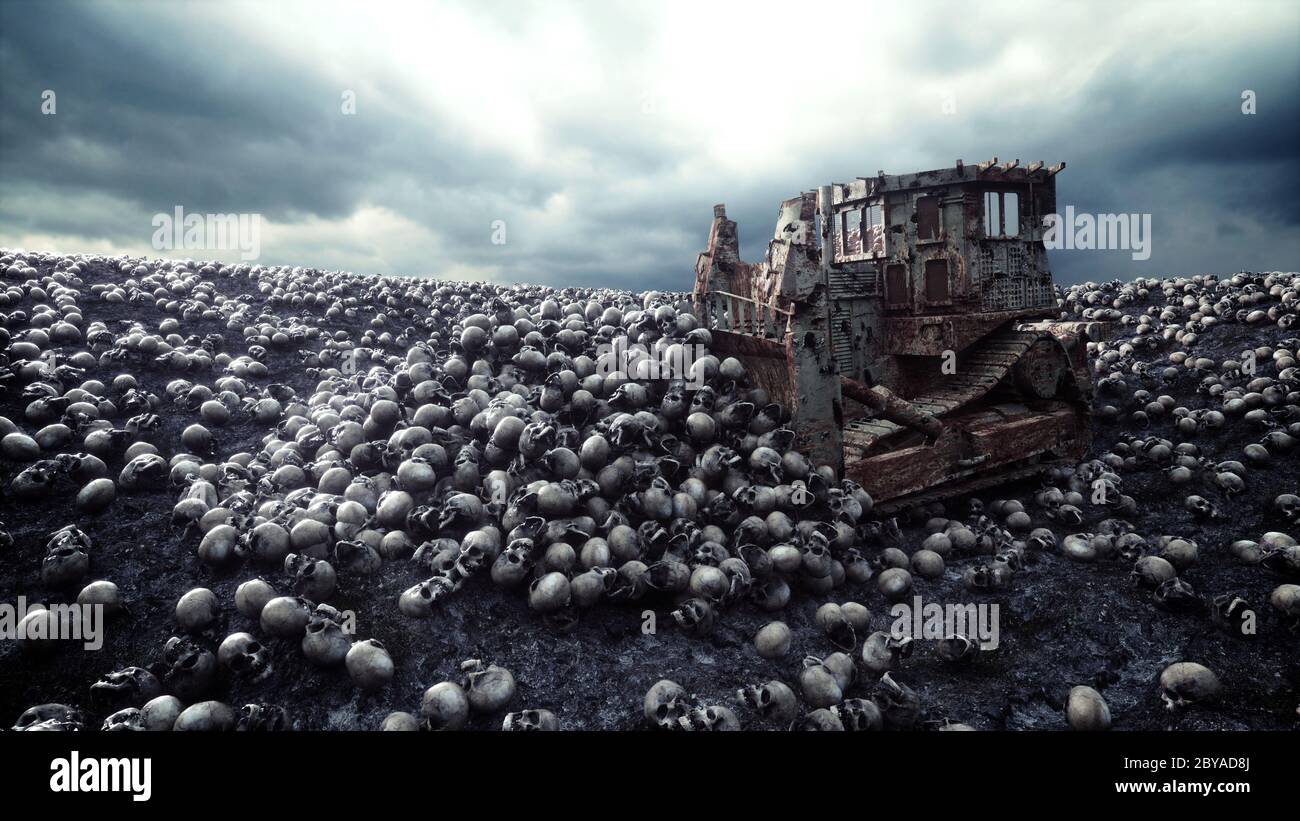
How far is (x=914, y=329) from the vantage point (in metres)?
11.7

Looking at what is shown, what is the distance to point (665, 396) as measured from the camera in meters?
7.79

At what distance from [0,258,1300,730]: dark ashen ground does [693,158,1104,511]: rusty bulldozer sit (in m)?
2.12

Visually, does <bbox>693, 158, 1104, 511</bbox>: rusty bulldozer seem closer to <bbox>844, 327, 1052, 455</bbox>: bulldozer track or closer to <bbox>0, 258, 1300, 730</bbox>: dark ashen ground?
<bbox>844, 327, 1052, 455</bbox>: bulldozer track

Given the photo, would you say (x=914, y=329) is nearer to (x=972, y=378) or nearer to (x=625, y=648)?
(x=972, y=378)

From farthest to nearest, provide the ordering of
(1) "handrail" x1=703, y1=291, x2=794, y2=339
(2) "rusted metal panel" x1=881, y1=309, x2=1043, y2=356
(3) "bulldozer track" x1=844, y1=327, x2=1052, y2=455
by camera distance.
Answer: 1. (2) "rusted metal panel" x1=881, y1=309, x2=1043, y2=356
2. (3) "bulldozer track" x1=844, y1=327, x2=1052, y2=455
3. (1) "handrail" x1=703, y1=291, x2=794, y2=339

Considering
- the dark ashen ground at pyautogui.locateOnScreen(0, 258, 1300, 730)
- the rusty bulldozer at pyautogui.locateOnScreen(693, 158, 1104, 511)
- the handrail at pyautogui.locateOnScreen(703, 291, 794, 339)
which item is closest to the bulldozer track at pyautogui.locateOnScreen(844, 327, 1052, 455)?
the rusty bulldozer at pyautogui.locateOnScreen(693, 158, 1104, 511)

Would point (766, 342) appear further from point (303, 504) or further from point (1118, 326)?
point (1118, 326)

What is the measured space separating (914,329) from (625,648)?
350 inches

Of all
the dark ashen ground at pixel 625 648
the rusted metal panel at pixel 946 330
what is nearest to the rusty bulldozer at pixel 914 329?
the rusted metal panel at pixel 946 330

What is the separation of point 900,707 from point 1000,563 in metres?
3.45

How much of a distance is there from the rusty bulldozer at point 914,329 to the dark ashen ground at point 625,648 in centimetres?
212

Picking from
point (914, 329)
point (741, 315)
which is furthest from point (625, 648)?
point (914, 329)

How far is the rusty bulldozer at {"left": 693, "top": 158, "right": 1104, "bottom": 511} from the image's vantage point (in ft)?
27.0
